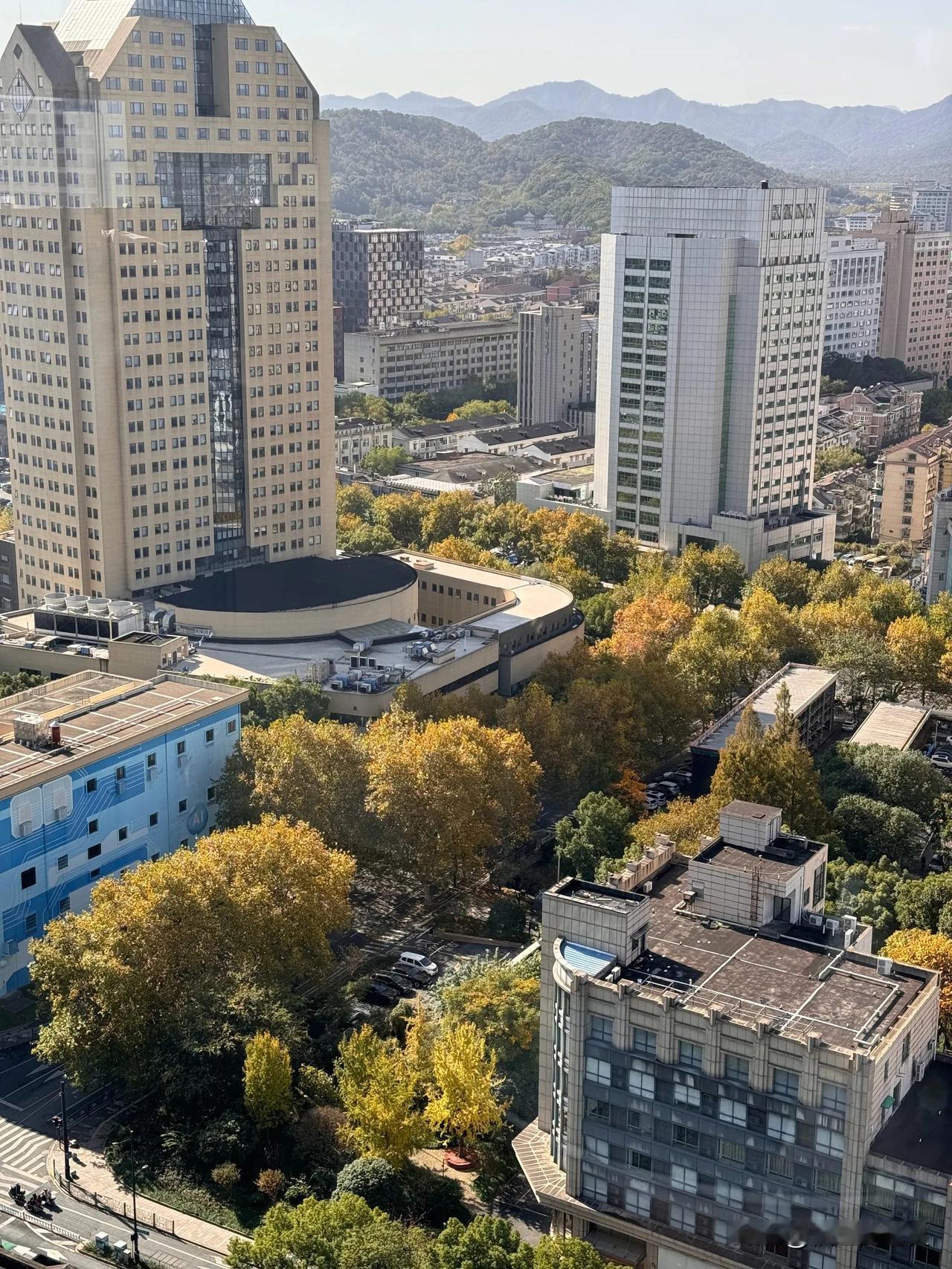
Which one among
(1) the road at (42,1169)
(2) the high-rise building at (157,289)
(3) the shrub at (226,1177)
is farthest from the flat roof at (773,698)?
(1) the road at (42,1169)

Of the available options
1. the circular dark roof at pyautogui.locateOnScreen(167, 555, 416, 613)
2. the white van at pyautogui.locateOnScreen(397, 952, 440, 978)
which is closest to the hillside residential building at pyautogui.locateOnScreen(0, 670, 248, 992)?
the white van at pyautogui.locateOnScreen(397, 952, 440, 978)

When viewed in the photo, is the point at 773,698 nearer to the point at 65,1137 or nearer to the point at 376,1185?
the point at 376,1185

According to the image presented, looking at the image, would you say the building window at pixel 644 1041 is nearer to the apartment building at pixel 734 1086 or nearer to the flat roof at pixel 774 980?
the apartment building at pixel 734 1086

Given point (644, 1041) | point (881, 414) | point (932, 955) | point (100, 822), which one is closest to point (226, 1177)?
point (644, 1041)

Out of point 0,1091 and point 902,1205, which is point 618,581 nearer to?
point 0,1091

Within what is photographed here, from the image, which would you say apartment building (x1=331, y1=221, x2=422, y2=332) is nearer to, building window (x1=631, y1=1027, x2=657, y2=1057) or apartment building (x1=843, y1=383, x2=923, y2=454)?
apartment building (x1=843, y1=383, x2=923, y2=454)

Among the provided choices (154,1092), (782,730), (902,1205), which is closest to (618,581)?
(782,730)
